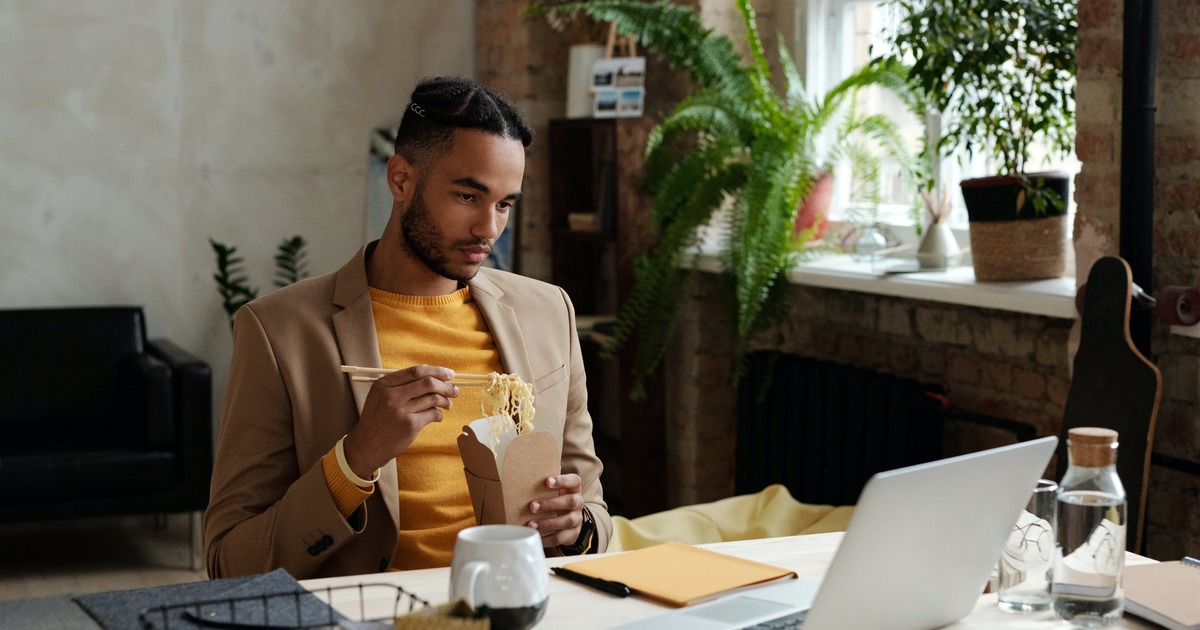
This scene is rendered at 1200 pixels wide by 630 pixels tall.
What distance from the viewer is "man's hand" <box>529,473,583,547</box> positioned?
1679 millimetres

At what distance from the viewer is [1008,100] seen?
2.87 m

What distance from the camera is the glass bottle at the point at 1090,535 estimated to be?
1.32 m

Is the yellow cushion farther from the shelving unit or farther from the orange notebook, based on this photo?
the orange notebook

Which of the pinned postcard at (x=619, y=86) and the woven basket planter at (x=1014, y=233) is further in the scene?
the pinned postcard at (x=619, y=86)

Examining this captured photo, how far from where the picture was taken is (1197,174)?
2.46 metres

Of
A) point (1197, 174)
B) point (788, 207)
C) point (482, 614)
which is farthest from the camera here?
point (788, 207)

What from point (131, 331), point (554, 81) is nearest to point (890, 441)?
point (554, 81)

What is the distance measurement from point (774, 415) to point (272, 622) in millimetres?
2472

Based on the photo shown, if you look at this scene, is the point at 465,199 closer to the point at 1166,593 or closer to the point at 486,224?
the point at 486,224

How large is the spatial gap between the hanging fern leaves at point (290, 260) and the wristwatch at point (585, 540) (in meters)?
3.06

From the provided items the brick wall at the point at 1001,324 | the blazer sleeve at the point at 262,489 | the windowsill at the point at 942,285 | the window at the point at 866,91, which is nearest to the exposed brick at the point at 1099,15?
the brick wall at the point at 1001,324

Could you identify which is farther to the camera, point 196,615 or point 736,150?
point 736,150

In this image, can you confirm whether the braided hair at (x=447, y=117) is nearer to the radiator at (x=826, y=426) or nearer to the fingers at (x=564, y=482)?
the fingers at (x=564, y=482)

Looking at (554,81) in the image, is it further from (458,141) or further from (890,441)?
(458,141)
